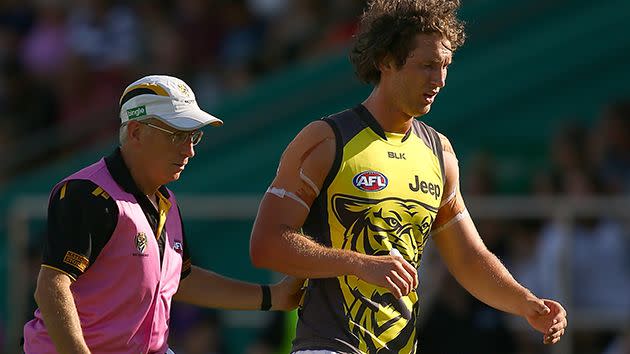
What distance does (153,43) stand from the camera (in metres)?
14.1

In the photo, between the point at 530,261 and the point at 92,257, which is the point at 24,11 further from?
the point at 92,257

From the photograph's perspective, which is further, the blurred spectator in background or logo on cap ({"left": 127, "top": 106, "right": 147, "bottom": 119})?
the blurred spectator in background

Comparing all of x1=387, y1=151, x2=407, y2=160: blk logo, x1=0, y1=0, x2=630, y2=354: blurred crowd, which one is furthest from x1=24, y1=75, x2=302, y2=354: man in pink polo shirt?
x1=0, y1=0, x2=630, y2=354: blurred crowd

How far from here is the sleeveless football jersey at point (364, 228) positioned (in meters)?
6.05

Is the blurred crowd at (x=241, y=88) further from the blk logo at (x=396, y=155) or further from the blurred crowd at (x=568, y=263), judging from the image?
the blk logo at (x=396, y=155)

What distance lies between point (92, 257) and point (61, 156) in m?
8.38

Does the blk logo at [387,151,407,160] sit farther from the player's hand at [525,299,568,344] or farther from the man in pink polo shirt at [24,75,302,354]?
the player's hand at [525,299,568,344]

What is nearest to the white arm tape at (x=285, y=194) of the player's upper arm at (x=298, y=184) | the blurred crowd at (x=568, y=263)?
the player's upper arm at (x=298, y=184)

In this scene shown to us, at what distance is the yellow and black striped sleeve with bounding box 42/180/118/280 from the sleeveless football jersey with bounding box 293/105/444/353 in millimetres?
940

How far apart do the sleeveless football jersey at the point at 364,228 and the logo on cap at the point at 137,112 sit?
0.80 m

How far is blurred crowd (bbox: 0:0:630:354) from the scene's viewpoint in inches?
403

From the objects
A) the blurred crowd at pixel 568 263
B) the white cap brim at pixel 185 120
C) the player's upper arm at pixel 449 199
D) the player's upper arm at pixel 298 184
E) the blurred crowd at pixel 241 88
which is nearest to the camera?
the white cap brim at pixel 185 120

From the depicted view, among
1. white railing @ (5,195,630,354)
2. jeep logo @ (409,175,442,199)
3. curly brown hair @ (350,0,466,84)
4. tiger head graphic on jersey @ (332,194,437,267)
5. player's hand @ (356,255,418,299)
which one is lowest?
white railing @ (5,195,630,354)

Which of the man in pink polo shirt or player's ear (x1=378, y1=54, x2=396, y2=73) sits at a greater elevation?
player's ear (x1=378, y1=54, x2=396, y2=73)
